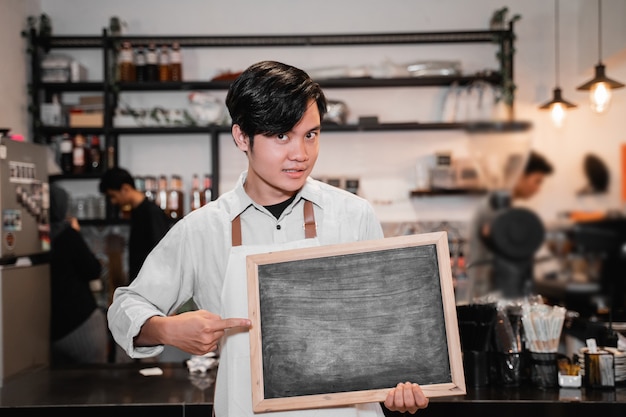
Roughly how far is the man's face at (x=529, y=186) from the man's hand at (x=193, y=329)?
0.89m

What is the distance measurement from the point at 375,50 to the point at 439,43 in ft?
1.62

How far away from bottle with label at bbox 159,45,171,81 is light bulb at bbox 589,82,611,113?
2.95 m

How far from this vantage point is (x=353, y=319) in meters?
1.34

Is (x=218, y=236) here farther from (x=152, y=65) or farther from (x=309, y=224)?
(x=152, y=65)

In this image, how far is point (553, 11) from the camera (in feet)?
15.7

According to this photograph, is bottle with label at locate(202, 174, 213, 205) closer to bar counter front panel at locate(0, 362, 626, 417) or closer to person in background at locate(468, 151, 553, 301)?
bar counter front panel at locate(0, 362, 626, 417)

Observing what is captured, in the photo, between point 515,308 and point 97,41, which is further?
point 97,41

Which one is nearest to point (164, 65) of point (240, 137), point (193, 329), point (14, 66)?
point (14, 66)

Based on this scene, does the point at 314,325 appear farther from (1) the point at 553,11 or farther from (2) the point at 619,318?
(1) the point at 553,11

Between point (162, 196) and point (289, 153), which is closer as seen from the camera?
point (289, 153)

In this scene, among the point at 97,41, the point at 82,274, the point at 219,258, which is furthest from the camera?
the point at 97,41

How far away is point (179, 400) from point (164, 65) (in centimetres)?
314

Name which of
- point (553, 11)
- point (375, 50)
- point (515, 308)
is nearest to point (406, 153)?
point (375, 50)

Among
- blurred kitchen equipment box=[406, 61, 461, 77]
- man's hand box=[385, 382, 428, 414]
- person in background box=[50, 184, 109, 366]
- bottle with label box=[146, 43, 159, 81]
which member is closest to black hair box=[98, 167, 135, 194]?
person in background box=[50, 184, 109, 366]
